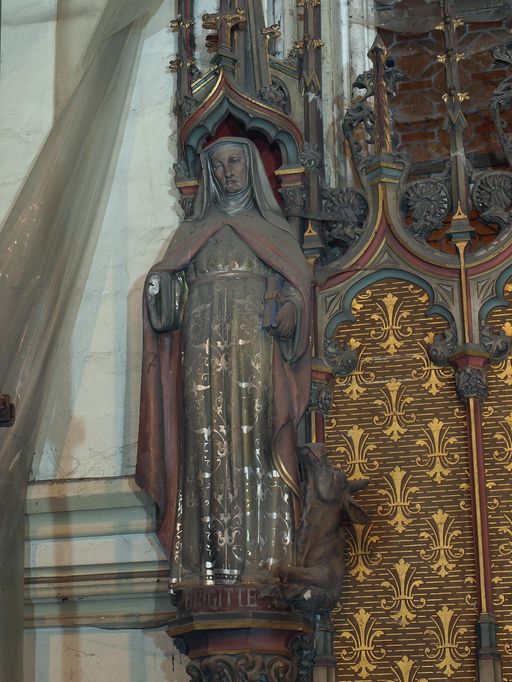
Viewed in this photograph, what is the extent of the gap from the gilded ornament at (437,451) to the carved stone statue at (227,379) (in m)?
0.46

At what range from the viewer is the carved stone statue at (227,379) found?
544 cm

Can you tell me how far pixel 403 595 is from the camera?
5617 millimetres

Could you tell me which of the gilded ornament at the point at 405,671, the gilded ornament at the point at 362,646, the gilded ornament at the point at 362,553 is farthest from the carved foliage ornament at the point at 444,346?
the gilded ornament at the point at 405,671

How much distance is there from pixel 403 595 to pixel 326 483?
1.52 feet

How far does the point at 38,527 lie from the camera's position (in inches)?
239

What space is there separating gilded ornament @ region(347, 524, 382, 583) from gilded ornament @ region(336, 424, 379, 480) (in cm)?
19

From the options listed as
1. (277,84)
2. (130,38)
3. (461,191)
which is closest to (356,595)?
(461,191)

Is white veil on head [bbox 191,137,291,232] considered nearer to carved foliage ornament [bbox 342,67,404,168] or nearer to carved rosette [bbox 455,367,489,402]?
carved foliage ornament [bbox 342,67,404,168]

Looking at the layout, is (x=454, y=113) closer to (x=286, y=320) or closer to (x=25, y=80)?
(x=286, y=320)

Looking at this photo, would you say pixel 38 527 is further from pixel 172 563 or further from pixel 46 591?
pixel 172 563

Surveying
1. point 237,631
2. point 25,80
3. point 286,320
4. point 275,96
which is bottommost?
point 237,631

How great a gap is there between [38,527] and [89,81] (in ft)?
5.50

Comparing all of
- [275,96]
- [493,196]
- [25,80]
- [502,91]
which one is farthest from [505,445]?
[25,80]

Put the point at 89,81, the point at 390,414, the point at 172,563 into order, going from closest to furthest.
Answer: the point at 172,563 < the point at 390,414 < the point at 89,81
